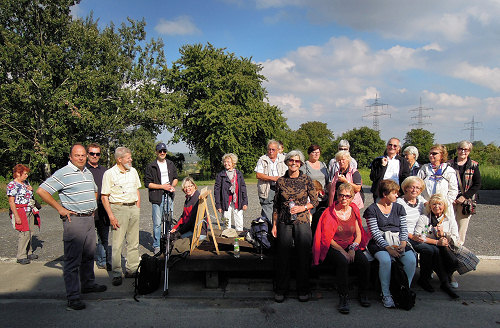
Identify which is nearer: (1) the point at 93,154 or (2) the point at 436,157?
(1) the point at 93,154

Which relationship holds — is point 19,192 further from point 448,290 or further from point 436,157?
point 436,157

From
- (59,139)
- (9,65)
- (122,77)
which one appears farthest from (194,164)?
(9,65)

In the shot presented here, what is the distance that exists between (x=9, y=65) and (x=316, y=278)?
24.0 meters

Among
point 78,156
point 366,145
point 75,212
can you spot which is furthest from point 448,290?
point 366,145

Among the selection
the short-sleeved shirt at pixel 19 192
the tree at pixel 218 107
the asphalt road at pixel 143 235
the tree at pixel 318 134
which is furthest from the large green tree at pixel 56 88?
the tree at pixel 318 134

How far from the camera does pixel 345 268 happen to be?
3.98 meters

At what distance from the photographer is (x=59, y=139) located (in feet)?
73.0

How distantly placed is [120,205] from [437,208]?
4.68 meters

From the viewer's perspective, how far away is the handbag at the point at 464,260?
4.29m

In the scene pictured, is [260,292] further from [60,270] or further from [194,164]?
[194,164]

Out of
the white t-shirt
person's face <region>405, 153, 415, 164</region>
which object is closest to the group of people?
person's face <region>405, 153, 415, 164</region>

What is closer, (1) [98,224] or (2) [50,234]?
(1) [98,224]

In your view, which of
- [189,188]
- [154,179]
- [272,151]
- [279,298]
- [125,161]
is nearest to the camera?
[279,298]

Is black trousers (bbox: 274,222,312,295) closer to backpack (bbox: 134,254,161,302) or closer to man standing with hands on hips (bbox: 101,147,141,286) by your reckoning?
backpack (bbox: 134,254,161,302)
